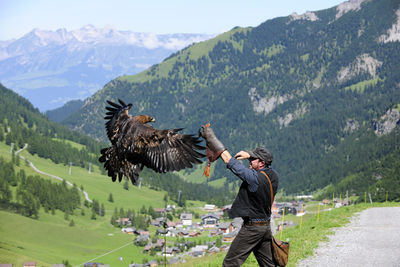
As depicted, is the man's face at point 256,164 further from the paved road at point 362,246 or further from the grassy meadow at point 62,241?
the grassy meadow at point 62,241

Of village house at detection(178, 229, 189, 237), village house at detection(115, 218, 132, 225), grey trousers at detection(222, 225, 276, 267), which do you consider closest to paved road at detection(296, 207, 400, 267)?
grey trousers at detection(222, 225, 276, 267)

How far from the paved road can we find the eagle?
9346mm

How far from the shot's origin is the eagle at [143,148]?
10.7m

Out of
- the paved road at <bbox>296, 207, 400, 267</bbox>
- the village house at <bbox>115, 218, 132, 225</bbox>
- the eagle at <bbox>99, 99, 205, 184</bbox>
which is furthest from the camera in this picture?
the village house at <bbox>115, 218, 132, 225</bbox>

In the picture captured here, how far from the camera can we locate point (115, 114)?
1302cm

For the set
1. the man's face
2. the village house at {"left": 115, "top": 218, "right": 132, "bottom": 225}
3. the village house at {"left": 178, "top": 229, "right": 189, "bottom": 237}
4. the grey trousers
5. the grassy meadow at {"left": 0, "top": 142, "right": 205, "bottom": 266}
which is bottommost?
the village house at {"left": 178, "top": 229, "right": 189, "bottom": 237}

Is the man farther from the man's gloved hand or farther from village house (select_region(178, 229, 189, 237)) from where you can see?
village house (select_region(178, 229, 189, 237))

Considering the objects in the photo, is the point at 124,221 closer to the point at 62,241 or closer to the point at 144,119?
the point at 62,241

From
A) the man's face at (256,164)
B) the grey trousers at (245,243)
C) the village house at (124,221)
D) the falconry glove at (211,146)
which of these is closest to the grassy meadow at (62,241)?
the village house at (124,221)

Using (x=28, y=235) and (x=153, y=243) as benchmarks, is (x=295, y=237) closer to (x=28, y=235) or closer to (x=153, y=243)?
(x=153, y=243)

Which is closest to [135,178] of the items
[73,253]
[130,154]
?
[130,154]

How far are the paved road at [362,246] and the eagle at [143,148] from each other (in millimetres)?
9346

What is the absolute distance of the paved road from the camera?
18686 millimetres

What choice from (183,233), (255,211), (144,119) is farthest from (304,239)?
(183,233)
